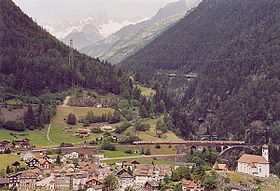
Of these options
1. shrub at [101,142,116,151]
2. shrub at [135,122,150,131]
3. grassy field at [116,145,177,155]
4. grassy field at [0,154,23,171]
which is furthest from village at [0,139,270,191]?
shrub at [135,122,150,131]

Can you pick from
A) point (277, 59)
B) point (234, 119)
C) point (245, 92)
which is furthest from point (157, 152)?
point (277, 59)

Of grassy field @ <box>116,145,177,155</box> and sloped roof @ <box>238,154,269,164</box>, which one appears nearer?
sloped roof @ <box>238,154,269,164</box>

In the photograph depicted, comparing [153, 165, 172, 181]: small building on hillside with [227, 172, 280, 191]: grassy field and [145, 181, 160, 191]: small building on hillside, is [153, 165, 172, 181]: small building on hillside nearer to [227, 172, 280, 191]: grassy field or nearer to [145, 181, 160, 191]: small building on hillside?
[145, 181, 160, 191]: small building on hillside

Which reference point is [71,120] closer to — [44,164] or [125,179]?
[44,164]

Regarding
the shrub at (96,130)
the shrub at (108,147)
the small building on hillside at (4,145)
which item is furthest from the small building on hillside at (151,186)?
the shrub at (96,130)

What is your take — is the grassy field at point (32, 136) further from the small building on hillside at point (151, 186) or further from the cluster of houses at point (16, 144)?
the small building on hillside at point (151, 186)

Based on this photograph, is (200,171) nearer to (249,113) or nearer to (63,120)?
(63,120)
